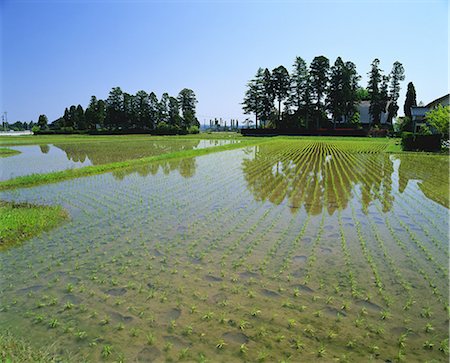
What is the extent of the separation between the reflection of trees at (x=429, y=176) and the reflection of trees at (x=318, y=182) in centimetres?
65

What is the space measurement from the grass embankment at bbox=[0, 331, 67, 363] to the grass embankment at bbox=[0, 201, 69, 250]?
3.16 m

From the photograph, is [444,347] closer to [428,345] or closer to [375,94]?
[428,345]

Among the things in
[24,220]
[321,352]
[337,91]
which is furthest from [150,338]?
[337,91]

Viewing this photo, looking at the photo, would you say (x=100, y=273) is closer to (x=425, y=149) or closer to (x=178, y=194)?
(x=178, y=194)

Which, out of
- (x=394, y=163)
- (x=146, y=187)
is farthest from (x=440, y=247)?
(x=394, y=163)

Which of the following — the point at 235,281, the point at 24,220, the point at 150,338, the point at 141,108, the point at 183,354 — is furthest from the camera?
the point at 141,108

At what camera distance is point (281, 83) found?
5553 centimetres

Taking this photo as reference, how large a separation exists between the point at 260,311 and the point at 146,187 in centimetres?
836

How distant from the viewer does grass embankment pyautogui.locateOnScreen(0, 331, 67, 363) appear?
307cm

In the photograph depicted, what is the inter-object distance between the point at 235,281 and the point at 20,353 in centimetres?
254

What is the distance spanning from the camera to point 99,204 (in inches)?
354

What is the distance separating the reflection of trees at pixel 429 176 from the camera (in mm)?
10387

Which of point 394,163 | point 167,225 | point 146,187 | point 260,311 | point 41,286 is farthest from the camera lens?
point 394,163

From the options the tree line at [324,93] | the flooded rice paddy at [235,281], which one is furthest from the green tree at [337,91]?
the flooded rice paddy at [235,281]
